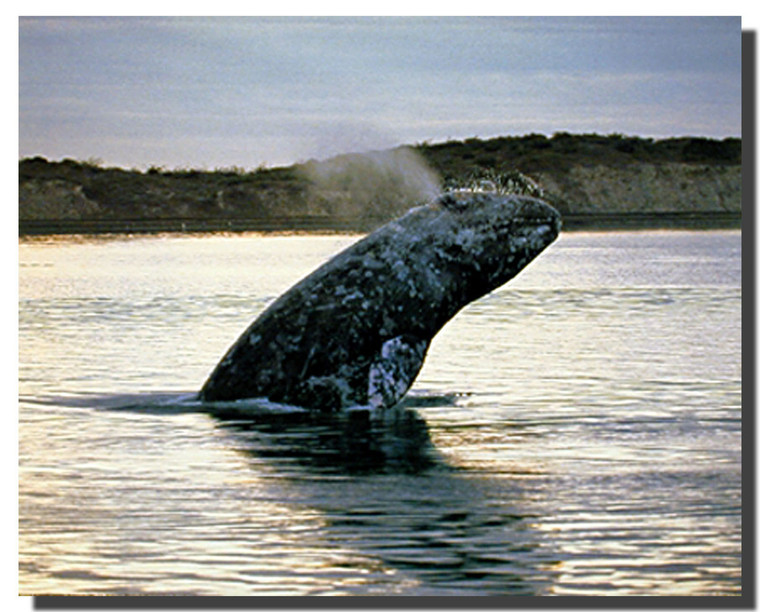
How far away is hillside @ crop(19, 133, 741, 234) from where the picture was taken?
5434cm

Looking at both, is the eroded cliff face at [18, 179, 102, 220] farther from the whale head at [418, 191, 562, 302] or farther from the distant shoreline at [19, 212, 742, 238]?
the whale head at [418, 191, 562, 302]

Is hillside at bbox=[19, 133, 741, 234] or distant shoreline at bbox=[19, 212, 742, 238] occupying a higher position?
hillside at bbox=[19, 133, 741, 234]

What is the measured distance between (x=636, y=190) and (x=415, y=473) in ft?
185

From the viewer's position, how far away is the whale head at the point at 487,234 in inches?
617

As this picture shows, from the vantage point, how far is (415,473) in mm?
12523

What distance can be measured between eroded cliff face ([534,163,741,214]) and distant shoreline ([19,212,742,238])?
0.43m

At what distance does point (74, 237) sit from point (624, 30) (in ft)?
143

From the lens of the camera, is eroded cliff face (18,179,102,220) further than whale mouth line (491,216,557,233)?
Yes

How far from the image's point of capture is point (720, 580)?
9.70 m

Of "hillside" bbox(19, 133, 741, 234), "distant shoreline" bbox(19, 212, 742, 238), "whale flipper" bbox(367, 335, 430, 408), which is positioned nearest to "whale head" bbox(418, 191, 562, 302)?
"whale flipper" bbox(367, 335, 430, 408)

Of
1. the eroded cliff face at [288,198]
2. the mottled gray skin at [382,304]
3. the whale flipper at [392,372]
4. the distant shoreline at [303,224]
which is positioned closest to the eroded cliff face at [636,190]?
the eroded cliff face at [288,198]

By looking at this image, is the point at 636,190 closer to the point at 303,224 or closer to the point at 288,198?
the point at 303,224

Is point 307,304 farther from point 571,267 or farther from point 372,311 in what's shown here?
point 571,267
